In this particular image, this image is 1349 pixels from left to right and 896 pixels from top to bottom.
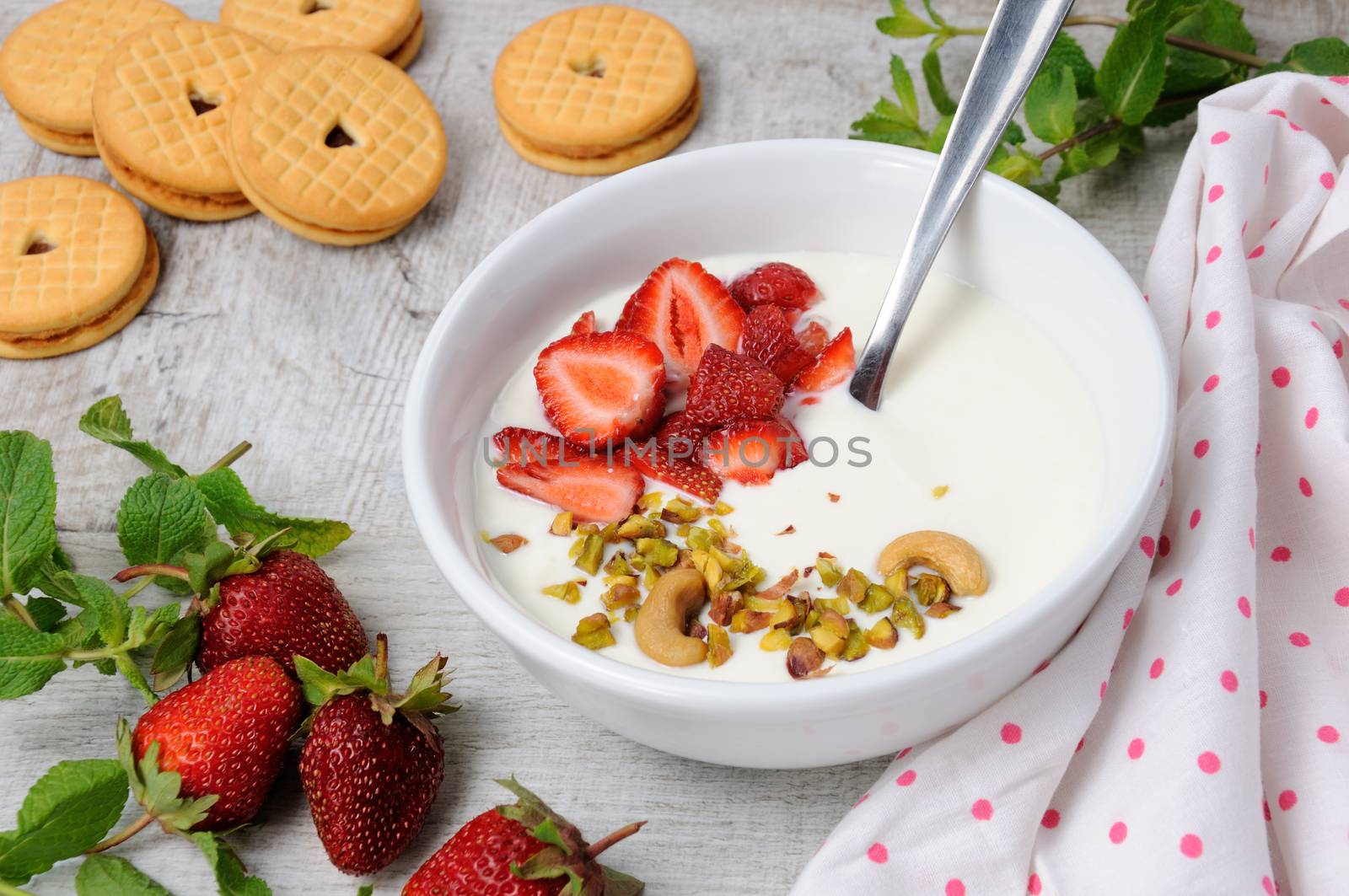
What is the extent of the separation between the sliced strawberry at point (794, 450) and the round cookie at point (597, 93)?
27.9 inches

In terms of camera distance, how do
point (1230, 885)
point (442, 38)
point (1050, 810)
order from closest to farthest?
point (1230, 885), point (1050, 810), point (442, 38)

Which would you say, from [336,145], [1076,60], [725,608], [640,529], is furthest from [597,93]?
[725,608]

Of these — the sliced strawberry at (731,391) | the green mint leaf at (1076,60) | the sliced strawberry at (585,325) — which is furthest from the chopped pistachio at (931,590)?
Answer: the green mint leaf at (1076,60)

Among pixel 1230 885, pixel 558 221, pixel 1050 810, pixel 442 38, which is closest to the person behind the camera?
pixel 1230 885

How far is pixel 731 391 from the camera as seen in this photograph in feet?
4.12

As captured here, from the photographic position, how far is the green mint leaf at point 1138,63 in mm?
1586

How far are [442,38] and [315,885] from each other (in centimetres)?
137

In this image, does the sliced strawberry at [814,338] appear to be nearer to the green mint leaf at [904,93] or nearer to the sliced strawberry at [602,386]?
the sliced strawberry at [602,386]

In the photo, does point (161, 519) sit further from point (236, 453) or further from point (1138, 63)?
point (1138, 63)

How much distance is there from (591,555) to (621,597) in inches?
2.2

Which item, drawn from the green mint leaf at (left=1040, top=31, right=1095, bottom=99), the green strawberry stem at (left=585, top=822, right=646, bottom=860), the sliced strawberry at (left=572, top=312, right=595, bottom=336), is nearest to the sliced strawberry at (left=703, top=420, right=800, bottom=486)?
the sliced strawberry at (left=572, top=312, right=595, bottom=336)

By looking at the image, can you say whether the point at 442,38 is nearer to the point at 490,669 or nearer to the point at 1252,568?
the point at 490,669

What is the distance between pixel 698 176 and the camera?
1437 mm

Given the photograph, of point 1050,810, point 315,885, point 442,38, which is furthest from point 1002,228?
point 442,38
